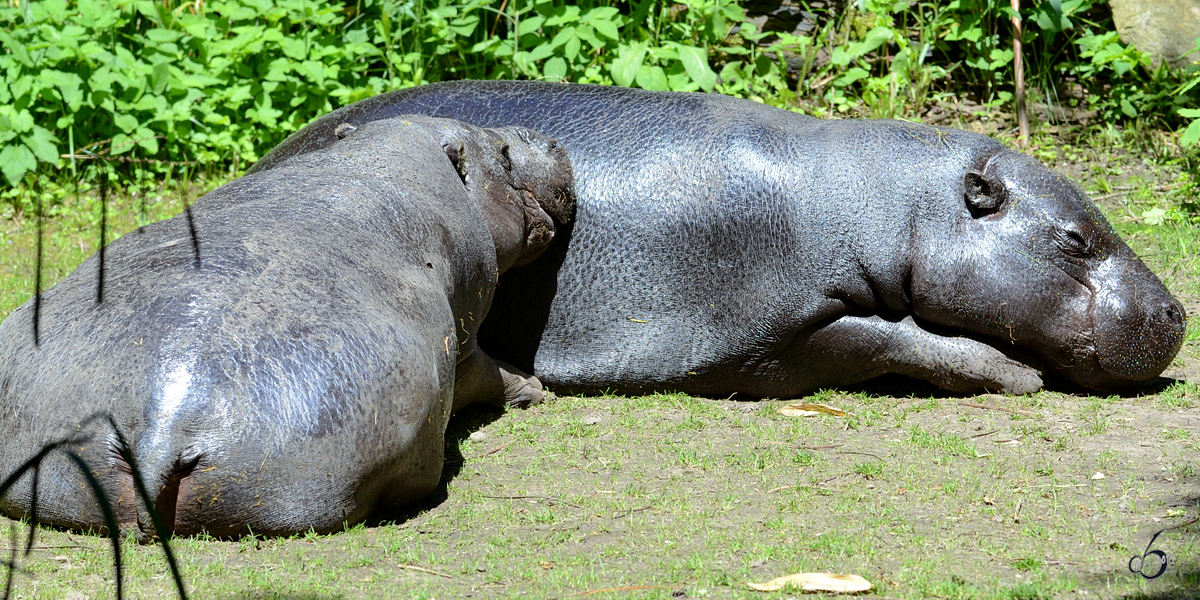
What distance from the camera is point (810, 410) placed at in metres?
4.88

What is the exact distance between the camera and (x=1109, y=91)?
838cm

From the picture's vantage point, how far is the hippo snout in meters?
4.82

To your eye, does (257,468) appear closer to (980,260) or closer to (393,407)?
(393,407)

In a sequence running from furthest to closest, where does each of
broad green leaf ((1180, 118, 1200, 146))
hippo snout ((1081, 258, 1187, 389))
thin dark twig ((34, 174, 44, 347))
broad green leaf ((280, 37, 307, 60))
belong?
broad green leaf ((280, 37, 307, 60)) → broad green leaf ((1180, 118, 1200, 146)) → hippo snout ((1081, 258, 1187, 389)) → thin dark twig ((34, 174, 44, 347))

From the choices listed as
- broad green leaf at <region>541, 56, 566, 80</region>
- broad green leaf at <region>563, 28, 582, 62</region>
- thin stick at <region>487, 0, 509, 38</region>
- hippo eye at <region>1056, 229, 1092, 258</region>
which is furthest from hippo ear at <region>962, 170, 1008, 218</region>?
thin stick at <region>487, 0, 509, 38</region>

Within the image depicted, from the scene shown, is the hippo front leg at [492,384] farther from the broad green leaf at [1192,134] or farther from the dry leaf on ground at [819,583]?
the broad green leaf at [1192,134]

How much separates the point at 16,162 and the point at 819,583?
597cm

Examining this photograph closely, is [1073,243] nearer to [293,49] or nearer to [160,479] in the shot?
[160,479]

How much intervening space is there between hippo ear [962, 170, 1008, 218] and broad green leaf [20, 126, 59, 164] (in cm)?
523

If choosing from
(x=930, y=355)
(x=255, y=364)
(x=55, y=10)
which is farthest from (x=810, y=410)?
(x=55, y=10)

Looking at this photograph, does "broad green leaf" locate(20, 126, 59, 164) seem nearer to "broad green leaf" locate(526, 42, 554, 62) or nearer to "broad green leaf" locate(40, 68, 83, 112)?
"broad green leaf" locate(40, 68, 83, 112)

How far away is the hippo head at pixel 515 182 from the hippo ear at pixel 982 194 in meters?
1.61

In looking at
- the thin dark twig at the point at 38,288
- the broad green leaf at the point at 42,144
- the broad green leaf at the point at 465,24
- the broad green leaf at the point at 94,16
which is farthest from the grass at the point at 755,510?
the broad green leaf at the point at 94,16

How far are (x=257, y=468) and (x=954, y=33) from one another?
21.5 ft
